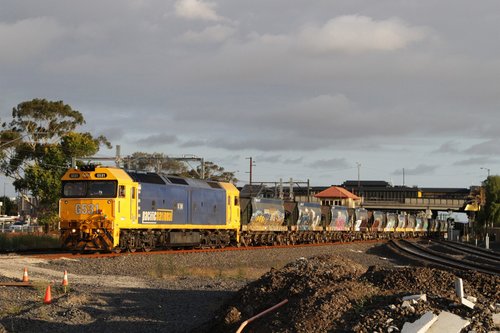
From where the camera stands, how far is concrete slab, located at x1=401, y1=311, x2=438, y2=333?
26.9ft

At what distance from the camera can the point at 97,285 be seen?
17.8 meters

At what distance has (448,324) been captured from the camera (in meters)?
8.39

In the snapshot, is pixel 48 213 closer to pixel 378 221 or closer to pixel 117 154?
pixel 117 154

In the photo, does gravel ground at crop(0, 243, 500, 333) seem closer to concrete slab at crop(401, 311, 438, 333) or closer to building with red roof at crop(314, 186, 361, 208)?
concrete slab at crop(401, 311, 438, 333)

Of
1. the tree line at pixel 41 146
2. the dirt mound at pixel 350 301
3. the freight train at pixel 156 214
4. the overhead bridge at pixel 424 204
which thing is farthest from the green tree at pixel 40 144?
the overhead bridge at pixel 424 204

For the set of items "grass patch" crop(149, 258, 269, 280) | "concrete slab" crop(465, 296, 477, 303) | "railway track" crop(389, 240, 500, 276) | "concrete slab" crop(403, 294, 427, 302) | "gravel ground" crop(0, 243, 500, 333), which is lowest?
"railway track" crop(389, 240, 500, 276)

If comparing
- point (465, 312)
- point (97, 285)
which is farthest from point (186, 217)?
point (465, 312)

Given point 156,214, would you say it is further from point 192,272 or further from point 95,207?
point 192,272

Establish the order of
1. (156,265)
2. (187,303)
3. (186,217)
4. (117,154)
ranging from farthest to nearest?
1. (117,154)
2. (186,217)
3. (156,265)
4. (187,303)

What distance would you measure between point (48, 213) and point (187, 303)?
45.6 meters

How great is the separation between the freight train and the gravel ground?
14.6 feet

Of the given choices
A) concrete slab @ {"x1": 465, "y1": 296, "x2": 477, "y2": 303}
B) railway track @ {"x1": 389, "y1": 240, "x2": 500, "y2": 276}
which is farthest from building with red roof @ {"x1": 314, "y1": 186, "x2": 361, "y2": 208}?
concrete slab @ {"x1": 465, "y1": 296, "x2": 477, "y2": 303}

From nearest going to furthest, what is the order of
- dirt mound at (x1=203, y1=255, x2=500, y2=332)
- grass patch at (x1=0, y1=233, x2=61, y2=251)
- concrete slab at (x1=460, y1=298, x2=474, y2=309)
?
1. dirt mound at (x1=203, y1=255, x2=500, y2=332)
2. concrete slab at (x1=460, y1=298, x2=474, y2=309)
3. grass patch at (x1=0, y1=233, x2=61, y2=251)

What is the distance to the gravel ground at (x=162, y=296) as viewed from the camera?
10.1 m
